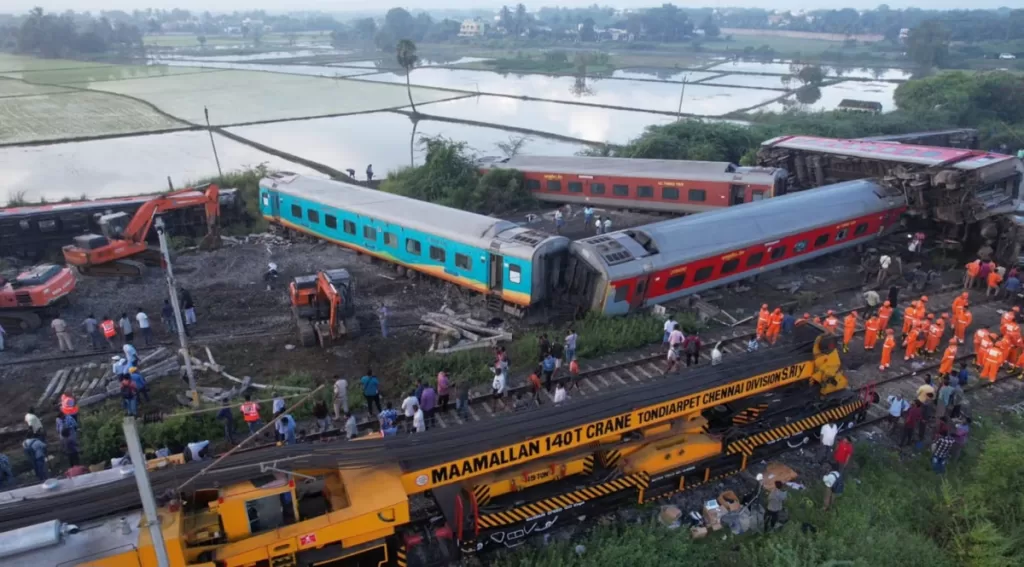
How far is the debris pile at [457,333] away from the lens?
17.9 m

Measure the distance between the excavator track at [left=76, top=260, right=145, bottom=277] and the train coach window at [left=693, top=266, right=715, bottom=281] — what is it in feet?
60.0

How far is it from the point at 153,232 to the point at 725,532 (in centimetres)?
2193

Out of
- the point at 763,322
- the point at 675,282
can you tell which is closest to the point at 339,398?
the point at 675,282

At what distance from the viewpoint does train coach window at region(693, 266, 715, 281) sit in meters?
20.1

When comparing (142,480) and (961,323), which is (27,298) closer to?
(142,480)

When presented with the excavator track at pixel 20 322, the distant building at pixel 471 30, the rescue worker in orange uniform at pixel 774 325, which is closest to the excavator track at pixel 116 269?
the excavator track at pixel 20 322

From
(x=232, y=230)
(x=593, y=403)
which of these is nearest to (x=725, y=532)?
(x=593, y=403)

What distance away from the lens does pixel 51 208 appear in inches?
958

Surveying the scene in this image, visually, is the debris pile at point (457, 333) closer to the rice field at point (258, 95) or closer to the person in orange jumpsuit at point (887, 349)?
the person in orange jumpsuit at point (887, 349)

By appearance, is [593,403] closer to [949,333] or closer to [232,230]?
[949,333]

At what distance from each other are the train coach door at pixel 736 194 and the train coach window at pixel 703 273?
834 centimetres

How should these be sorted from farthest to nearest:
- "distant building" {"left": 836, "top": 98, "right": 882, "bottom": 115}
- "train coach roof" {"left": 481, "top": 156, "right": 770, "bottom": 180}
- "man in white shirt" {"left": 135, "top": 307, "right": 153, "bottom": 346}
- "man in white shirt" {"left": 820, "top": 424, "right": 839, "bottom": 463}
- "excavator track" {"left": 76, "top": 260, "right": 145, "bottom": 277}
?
"distant building" {"left": 836, "top": 98, "right": 882, "bottom": 115}, "train coach roof" {"left": 481, "top": 156, "right": 770, "bottom": 180}, "excavator track" {"left": 76, "top": 260, "right": 145, "bottom": 277}, "man in white shirt" {"left": 135, "top": 307, "right": 153, "bottom": 346}, "man in white shirt" {"left": 820, "top": 424, "right": 839, "bottom": 463}

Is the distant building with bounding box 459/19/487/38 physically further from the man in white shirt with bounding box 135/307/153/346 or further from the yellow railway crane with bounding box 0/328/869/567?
the yellow railway crane with bounding box 0/328/869/567

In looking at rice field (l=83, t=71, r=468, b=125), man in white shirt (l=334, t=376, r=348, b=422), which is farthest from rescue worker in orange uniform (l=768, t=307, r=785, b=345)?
rice field (l=83, t=71, r=468, b=125)
